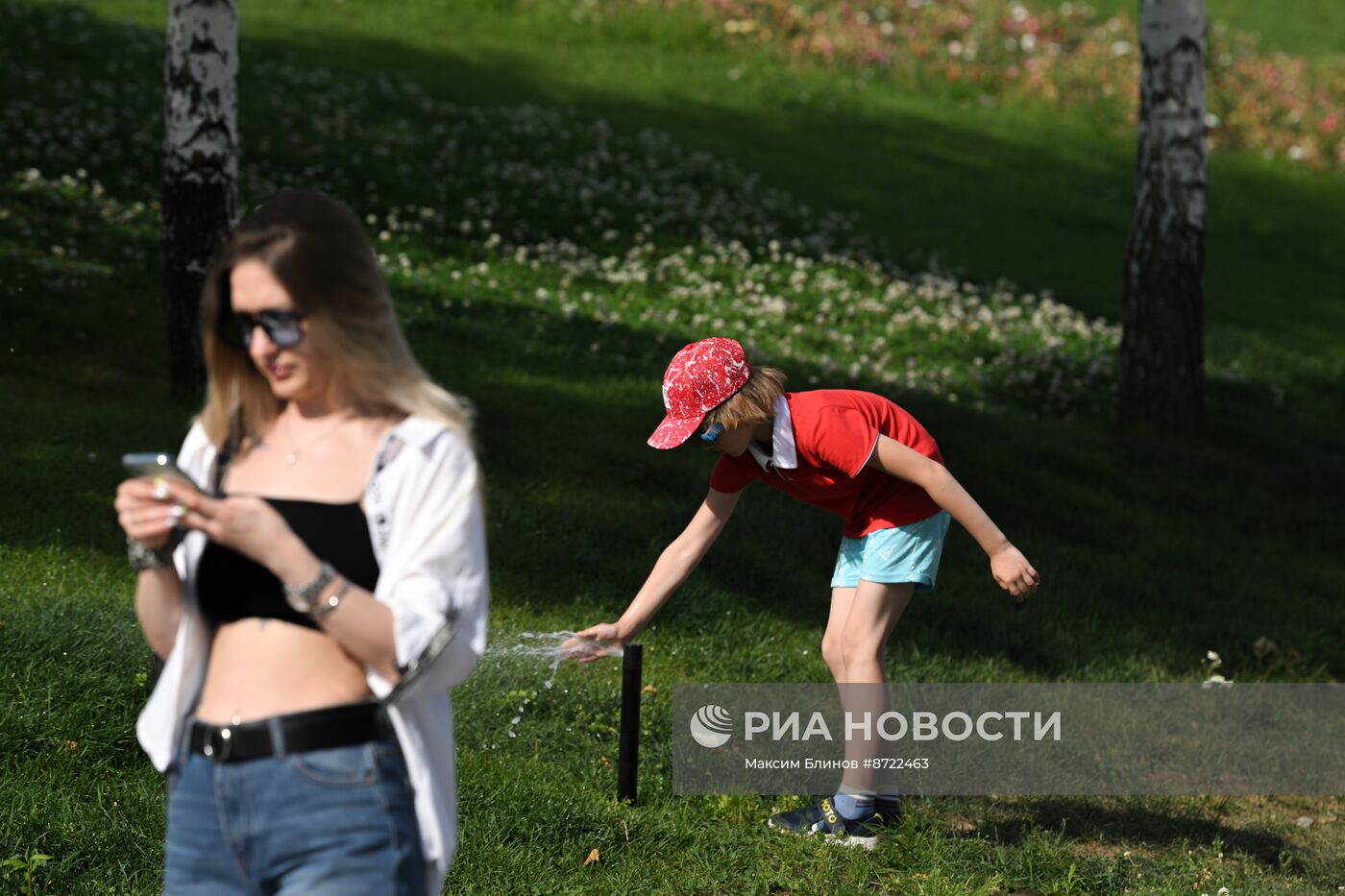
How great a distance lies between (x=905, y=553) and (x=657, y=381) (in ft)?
18.7

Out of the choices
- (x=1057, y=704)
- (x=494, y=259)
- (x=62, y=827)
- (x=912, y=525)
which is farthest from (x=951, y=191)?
(x=62, y=827)

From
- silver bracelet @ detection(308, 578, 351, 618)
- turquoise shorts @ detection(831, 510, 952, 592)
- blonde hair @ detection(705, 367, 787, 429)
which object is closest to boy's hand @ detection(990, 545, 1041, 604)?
turquoise shorts @ detection(831, 510, 952, 592)

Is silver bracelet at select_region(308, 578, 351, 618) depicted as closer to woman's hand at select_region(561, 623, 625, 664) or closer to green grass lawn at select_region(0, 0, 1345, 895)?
woman's hand at select_region(561, 623, 625, 664)

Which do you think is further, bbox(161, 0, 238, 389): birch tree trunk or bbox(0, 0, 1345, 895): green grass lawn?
bbox(161, 0, 238, 389): birch tree trunk

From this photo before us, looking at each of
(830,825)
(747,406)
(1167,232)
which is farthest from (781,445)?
(1167,232)

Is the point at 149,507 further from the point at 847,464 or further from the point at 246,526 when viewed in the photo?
the point at 847,464

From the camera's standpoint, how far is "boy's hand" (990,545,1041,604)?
4.41 metres

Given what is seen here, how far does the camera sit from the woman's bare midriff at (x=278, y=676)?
2.57m

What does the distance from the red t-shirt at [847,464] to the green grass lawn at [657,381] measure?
1.13 metres

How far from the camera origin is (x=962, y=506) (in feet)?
14.6

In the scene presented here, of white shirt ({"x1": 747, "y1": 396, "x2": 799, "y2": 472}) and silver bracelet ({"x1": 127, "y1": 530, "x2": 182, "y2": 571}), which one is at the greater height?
silver bracelet ({"x1": 127, "y1": 530, "x2": 182, "y2": 571})

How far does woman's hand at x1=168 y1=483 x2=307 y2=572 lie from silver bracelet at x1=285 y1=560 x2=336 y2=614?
32 mm

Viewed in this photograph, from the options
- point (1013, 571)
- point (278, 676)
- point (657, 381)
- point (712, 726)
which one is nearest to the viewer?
point (278, 676)

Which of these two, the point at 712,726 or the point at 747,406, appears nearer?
the point at 747,406
